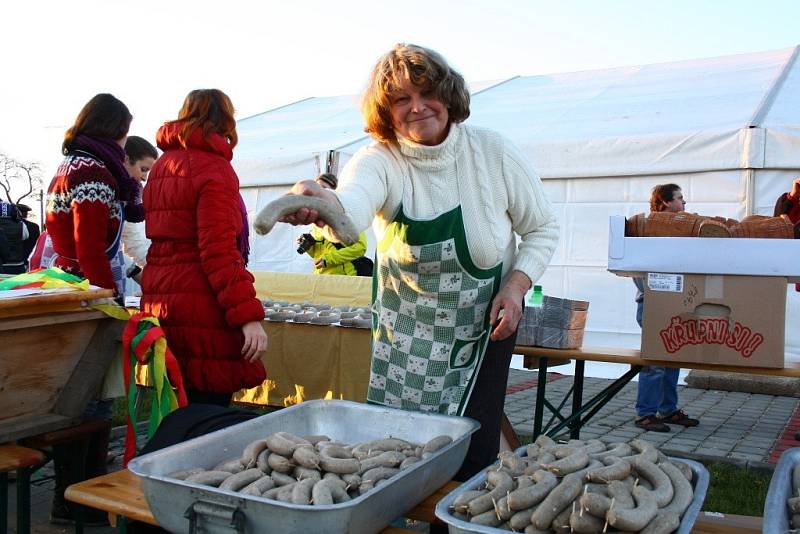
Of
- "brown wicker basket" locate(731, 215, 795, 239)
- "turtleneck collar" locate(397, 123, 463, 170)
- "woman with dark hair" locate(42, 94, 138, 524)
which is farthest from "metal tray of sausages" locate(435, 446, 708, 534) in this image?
"brown wicker basket" locate(731, 215, 795, 239)

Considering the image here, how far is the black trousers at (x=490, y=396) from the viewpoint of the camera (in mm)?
2227

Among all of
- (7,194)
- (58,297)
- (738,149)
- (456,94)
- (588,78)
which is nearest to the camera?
(456,94)

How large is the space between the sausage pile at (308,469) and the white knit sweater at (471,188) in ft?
2.17

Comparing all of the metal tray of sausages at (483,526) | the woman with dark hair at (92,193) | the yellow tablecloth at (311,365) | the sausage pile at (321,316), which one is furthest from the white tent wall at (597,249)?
the metal tray of sausages at (483,526)

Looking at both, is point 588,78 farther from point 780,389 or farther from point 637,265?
point 637,265

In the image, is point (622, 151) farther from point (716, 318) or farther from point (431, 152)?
point (431, 152)

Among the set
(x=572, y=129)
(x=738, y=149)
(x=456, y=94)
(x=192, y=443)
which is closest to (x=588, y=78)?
(x=572, y=129)

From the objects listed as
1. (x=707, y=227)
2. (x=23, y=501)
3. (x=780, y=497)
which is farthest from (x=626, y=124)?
(x=780, y=497)

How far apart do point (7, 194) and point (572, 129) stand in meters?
28.9

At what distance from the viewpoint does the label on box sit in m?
3.49

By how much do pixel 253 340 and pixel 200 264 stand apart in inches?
13.2

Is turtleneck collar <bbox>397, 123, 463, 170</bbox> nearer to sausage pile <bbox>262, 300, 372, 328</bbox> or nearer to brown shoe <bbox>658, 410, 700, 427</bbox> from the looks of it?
sausage pile <bbox>262, 300, 372, 328</bbox>

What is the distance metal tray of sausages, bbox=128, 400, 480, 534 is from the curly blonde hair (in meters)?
0.78

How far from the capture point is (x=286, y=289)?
6.16 m
